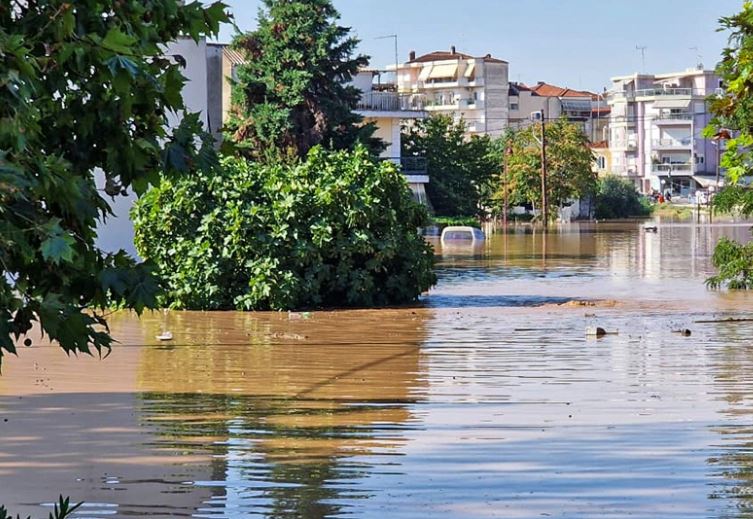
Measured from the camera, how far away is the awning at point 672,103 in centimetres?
14050

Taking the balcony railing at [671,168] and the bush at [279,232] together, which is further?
the balcony railing at [671,168]

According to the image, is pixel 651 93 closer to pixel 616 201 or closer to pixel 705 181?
pixel 705 181

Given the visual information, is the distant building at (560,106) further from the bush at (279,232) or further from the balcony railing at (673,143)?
the bush at (279,232)

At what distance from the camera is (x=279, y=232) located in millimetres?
24578

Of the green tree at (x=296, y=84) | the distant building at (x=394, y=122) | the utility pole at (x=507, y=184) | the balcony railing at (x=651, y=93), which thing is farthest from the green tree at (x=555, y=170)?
the balcony railing at (x=651, y=93)

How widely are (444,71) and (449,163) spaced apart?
79.9m

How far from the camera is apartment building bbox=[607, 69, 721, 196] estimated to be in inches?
5527

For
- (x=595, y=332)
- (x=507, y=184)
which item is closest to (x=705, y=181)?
(x=507, y=184)

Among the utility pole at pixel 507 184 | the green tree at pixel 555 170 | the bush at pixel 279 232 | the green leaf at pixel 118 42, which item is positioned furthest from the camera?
the green tree at pixel 555 170

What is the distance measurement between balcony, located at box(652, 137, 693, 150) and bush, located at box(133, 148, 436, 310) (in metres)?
118

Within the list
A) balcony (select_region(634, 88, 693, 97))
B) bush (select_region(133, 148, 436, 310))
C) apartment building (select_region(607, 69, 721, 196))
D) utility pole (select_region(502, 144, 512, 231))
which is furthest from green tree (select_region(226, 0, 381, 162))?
balcony (select_region(634, 88, 693, 97))

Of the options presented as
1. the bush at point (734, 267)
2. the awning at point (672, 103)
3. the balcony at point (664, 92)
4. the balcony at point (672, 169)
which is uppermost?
the balcony at point (664, 92)

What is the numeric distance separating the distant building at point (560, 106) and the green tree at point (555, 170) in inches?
2353

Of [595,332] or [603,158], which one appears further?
[603,158]
